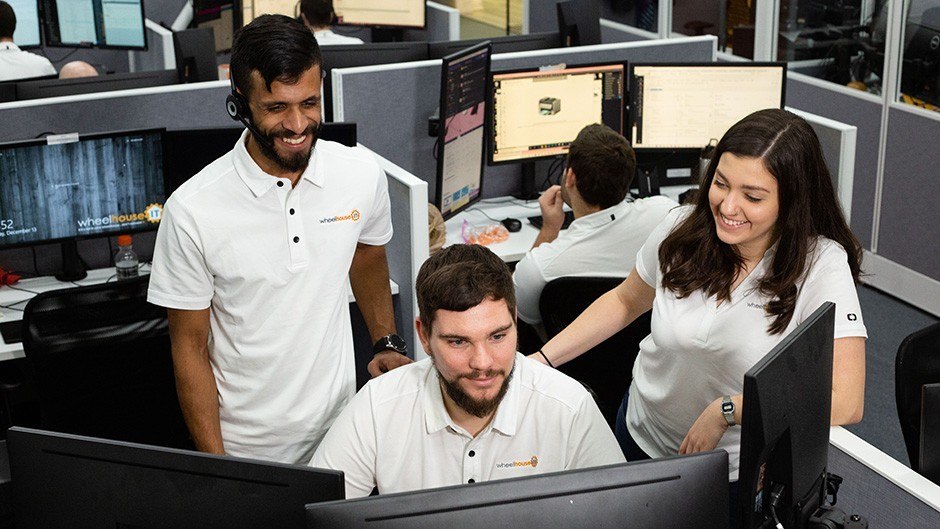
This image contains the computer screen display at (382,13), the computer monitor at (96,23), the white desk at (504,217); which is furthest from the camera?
the computer screen display at (382,13)

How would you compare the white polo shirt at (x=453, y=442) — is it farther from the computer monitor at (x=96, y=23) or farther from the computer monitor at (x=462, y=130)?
the computer monitor at (x=96, y=23)

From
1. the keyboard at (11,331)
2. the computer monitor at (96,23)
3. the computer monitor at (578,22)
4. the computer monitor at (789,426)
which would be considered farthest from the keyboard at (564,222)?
the computer monitor at (96,23)

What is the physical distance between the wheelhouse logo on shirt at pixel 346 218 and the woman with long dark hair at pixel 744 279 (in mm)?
532

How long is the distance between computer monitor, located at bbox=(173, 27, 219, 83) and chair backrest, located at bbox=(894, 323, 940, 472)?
10.0 feet

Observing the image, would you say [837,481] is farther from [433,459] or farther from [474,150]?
[474,150]

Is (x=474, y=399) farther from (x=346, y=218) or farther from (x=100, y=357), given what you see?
(x=100, y=357)

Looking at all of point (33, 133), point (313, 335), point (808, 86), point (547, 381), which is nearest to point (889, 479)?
point (547, 381)

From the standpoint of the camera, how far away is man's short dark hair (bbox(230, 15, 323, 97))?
1.77 m

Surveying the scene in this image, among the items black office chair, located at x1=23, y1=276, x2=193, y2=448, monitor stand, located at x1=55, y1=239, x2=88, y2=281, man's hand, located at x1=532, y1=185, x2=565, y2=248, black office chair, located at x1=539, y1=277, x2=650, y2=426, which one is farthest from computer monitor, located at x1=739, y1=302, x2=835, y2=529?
Result: monitor stand, located at x1=55, y1=239, x2=88, y2=281

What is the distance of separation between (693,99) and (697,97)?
1cm

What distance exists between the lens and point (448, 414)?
1.70 meters

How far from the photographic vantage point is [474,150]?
3518 millimetres

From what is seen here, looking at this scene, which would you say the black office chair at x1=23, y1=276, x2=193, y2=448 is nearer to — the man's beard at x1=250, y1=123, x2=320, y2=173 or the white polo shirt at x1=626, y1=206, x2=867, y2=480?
the man's beard at x1=250, y1=123, x2=320, y2=173

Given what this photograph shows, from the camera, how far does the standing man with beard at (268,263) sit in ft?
5.97
